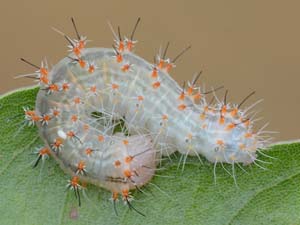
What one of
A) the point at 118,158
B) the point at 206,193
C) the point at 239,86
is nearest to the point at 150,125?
the point at 118,158

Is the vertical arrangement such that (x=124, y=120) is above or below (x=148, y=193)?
above

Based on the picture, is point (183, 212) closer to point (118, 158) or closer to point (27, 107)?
point (118, 158)

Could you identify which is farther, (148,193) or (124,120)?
(124,120)

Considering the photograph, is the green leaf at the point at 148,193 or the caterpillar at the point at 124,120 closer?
the green leaf at the point at 148,193

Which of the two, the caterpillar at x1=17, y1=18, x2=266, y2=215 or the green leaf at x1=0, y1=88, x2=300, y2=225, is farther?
the caterpillar at x1=17, y1=18, x2=266, y2=215
